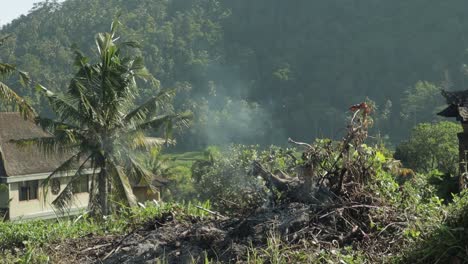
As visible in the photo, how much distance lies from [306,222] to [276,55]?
101 meters

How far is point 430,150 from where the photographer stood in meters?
37.5

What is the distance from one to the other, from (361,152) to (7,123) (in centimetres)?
2902

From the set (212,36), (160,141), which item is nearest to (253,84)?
(212,36)

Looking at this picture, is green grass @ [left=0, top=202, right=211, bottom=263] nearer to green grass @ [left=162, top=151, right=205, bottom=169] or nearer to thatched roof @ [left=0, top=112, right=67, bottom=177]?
thatched roof @ [left=0, top=112, right=67, bottom=177]

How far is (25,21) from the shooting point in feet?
385

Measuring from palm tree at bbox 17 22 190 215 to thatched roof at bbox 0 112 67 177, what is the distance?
992 cm

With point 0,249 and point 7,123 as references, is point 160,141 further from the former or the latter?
point 0,249

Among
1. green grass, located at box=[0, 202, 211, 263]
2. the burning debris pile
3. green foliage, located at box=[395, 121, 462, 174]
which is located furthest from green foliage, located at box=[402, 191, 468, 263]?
green foliage, located at box=[395, 121, 462, 174]

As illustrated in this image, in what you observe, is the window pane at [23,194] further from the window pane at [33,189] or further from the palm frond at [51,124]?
the palm frond at [51,124]

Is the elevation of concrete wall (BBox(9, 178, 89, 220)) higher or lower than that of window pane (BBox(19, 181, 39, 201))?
lower

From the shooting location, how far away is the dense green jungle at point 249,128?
6.82 m

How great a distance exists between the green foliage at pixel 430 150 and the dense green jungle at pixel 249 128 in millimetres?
98

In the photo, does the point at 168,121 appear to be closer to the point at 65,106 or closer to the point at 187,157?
the point at 65,106

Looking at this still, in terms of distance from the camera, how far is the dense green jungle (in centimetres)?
682
